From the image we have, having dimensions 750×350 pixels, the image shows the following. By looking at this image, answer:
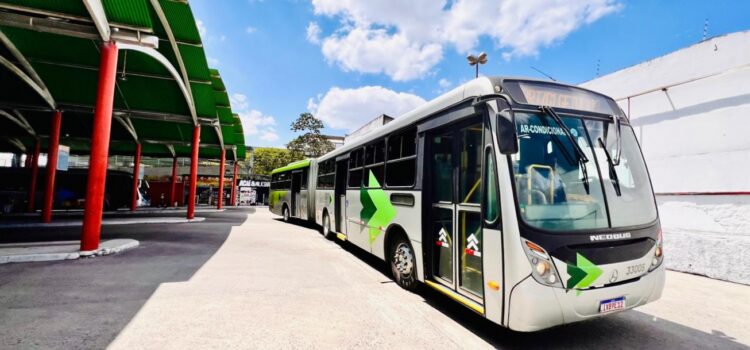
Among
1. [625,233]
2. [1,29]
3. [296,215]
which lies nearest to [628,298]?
[625,233]

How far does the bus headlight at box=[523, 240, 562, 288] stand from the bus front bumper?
0.18ft

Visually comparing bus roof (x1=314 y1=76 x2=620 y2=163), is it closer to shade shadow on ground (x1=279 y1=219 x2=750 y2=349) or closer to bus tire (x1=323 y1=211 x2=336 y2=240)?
shade shadow on ground (x1=279 y1=219 x2=750 y2=349)

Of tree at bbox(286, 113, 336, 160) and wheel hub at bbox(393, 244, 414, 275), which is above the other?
tree at bbox(286, 113, 336, 160)

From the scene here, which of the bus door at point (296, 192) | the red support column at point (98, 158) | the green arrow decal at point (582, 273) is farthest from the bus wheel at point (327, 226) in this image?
the green arrow decal at point (582, 273)

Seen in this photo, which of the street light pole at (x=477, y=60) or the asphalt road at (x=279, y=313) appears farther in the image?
the street light pole at (x=477, y=60)

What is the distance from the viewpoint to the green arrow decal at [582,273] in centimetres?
304

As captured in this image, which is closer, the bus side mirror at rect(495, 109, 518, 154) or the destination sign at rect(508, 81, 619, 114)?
the bus side mirror at rect(495, 109, 518, 154)

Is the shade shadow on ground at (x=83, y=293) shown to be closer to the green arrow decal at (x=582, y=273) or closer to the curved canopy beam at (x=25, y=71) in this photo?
the green arrow decal at (x=582, y=273)

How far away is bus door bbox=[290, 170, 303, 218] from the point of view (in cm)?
1460

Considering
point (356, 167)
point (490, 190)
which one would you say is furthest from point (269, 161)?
point (490, 190)

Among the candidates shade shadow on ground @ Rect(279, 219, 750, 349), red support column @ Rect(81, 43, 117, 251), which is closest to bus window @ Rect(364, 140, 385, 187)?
shade shadow on ground @ Rect(279, 219, 750, 349)

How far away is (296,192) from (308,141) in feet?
76.4

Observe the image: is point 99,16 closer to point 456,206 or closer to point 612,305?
point 456,206

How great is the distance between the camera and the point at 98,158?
725 cm
